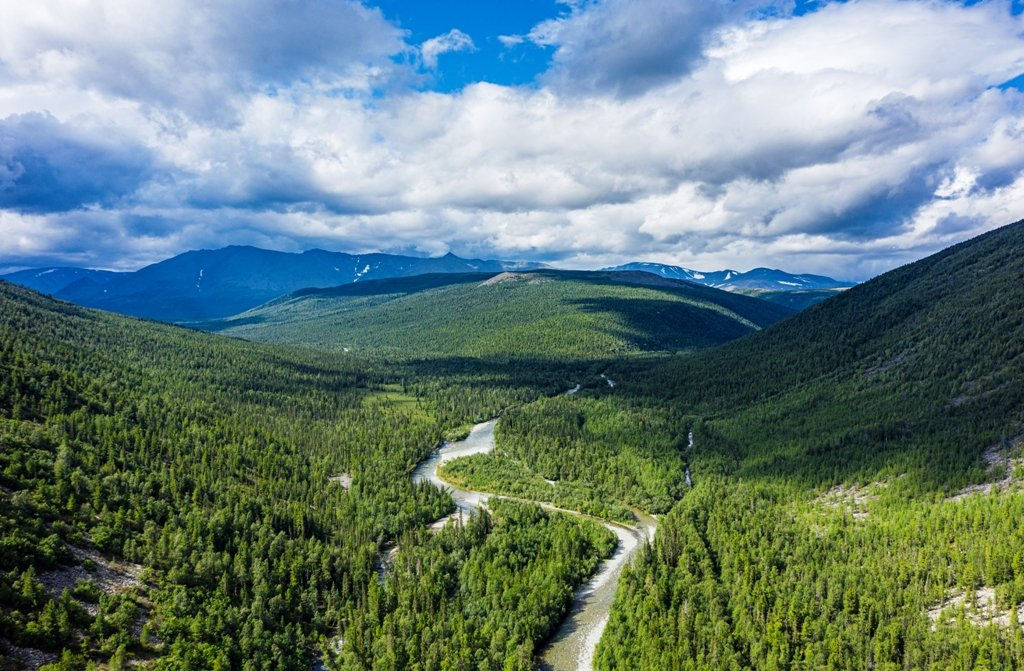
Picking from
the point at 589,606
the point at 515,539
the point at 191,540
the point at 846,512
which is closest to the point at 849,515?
the point at 846,512

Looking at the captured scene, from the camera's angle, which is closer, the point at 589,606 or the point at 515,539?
the point at 589,606

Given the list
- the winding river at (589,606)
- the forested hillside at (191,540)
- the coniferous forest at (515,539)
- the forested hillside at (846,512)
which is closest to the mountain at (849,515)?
the forested hillside at (846,512)

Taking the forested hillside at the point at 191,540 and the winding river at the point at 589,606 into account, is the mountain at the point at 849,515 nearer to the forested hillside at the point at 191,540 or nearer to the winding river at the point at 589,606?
the winding river at the point at 589,606

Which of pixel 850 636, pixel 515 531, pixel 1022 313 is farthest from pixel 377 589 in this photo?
pixel 1022 313

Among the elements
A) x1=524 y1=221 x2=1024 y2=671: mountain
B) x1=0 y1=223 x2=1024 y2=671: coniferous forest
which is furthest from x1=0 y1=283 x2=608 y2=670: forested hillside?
x1=524 y1=221 x2=1024 y2=671: mountain

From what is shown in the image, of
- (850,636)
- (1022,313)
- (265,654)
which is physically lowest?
(265,654)

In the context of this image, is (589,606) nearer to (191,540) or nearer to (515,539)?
(515,539)

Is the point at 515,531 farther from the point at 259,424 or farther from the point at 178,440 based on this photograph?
the point at 259,424

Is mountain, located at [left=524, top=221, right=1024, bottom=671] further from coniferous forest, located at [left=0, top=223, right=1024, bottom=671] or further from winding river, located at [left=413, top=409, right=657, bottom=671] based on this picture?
winding river, located at [left=413, top=409, right=657, bottom=671]
